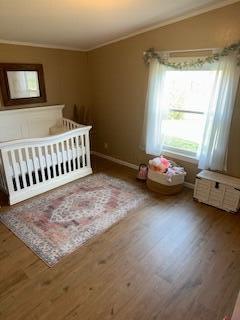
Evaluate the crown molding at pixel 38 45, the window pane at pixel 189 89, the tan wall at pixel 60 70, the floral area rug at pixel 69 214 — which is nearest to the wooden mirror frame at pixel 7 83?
the tan wall at pixel 60 70

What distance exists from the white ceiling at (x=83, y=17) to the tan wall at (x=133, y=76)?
0.53 feet

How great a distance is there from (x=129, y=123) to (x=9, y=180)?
7.01 ft

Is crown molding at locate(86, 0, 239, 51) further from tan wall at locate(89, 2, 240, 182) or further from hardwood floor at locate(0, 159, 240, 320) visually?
hardwood floor at locate(0, 159, 240, 320)

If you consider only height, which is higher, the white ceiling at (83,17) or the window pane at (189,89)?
the white ceiling at (83,17)

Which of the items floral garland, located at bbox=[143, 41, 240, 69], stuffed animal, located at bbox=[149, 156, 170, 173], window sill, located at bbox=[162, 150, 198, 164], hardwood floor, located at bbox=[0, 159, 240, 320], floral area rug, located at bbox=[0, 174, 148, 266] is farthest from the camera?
window sill, located at bbox=[162, 150, 198, 164]

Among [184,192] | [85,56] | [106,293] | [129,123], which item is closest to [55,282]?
[106,293]

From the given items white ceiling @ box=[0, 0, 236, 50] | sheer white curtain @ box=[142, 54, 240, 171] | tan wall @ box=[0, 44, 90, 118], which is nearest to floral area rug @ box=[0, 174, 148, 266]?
sheer white curtain @ box=[142, 54, 240, 171]

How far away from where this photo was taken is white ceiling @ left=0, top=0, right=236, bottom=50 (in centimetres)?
228

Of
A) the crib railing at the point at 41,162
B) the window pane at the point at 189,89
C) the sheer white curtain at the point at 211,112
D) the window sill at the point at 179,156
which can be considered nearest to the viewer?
the sheer white curtain at the point at 211,112

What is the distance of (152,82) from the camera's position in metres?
3.28

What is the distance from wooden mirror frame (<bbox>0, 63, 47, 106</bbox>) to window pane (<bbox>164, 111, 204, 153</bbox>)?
213cm

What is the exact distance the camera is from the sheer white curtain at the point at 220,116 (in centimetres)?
261

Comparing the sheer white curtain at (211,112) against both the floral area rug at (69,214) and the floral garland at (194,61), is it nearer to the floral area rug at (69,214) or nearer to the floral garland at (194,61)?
the floral garland at (194,61)

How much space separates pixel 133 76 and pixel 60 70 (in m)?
1.34
